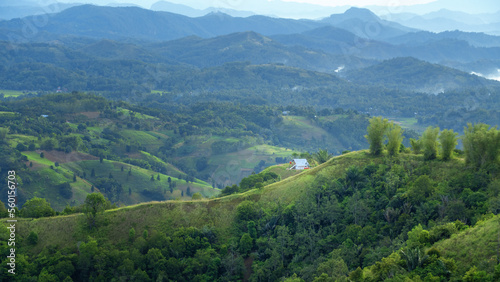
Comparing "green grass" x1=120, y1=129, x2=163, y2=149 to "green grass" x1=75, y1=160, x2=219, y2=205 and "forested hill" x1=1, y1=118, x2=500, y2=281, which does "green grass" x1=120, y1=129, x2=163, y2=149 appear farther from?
"forested hill" x1=1, y1=118, x2=500, y2=281

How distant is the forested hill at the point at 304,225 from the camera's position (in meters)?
47.2

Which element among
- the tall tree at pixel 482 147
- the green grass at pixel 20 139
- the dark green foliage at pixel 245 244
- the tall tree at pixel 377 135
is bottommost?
the green grass at pixel 20 139

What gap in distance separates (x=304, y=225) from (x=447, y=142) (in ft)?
73.9

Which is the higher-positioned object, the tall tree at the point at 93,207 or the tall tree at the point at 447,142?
the tall tree at the point at 447,142

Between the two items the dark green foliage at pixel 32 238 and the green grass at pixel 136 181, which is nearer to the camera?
the dark green foliage at pixel 32 238

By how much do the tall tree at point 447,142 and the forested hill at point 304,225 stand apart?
0.19 m

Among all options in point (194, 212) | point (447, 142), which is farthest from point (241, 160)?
point (447, 142)

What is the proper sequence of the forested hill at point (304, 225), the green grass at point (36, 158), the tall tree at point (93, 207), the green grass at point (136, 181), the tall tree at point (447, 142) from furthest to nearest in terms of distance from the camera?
the green grass at point (136, 181), the green grass at point (36, 158), the tall tree at point (447, 142), the tall tree at point (93, 207), the forested hill at point (304, 225)

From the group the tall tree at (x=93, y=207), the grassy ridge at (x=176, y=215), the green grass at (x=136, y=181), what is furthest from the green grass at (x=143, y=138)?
the tall tree at (x=93, y=207)

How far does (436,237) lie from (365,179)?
19480 millimetres

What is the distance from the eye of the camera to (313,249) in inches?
2077

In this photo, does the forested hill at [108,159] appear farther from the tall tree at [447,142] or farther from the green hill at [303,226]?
the tall tree at [447,142]

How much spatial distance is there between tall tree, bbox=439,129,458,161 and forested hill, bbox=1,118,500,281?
191 millimetres

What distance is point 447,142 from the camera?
5894cm
